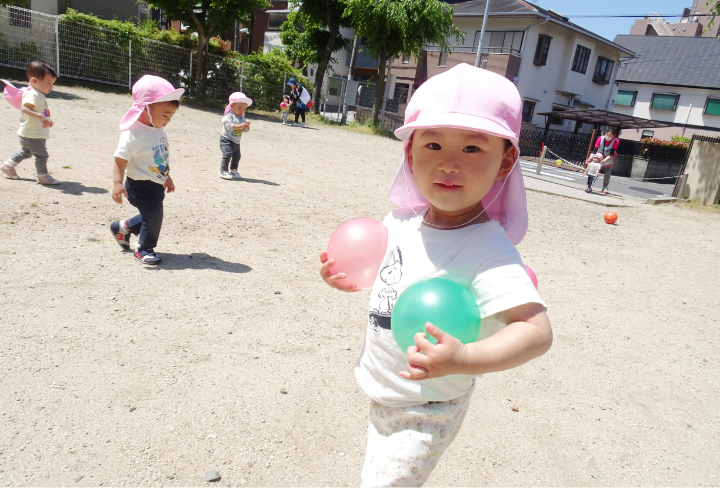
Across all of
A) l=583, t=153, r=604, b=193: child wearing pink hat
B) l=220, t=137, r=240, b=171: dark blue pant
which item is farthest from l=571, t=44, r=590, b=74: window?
l=220, t=137, r=240, b=171: dark blue pant

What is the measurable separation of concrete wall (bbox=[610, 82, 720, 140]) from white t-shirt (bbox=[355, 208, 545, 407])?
1623 inches

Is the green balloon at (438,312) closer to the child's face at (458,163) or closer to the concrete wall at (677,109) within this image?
the child's face at (458,163)

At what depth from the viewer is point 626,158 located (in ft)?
77.2

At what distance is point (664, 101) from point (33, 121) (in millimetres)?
42899

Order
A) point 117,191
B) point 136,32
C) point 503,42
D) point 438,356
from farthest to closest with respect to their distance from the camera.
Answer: point 503,42
point 136,32
point 117,191
point 438,356

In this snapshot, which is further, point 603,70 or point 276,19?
point 276,19

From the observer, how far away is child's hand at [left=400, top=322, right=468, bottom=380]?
47.4 inches

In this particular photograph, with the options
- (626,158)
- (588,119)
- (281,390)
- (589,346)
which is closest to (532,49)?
(588,119)

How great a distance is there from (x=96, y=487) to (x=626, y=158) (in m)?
26.2

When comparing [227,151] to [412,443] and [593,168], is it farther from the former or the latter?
[593,168]

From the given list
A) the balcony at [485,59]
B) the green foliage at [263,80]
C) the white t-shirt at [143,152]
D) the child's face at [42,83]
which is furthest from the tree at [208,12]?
the white t-shirt at [143,152]

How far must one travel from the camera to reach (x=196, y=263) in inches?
187

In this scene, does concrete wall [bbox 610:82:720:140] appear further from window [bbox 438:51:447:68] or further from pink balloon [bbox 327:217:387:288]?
pink balloon [bbox 327:217:387:288]

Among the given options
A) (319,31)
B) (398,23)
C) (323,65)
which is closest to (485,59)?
(398,23)
